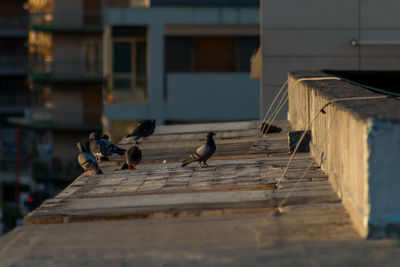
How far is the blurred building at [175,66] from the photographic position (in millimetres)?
32438

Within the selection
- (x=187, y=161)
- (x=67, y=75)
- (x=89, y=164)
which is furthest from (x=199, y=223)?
(x=67, y=75)

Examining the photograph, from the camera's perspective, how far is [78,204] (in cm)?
798

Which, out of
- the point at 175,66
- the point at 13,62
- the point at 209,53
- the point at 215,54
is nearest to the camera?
the point at 175,66

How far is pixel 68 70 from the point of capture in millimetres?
50688

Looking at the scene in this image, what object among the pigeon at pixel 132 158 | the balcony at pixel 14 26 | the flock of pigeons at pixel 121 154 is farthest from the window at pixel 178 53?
the balcony at pixel 14 26

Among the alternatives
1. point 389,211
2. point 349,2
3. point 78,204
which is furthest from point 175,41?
point 389,211

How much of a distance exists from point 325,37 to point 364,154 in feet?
52.7

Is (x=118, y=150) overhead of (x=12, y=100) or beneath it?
overhead

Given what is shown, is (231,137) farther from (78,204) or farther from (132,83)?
(132,83)

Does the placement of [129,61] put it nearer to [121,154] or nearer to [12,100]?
[121,154]

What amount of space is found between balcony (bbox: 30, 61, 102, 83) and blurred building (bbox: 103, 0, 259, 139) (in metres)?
17.2

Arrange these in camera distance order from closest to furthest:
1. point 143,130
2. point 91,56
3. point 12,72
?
1. point 143,130
2. point 91,56
3. point 12,72

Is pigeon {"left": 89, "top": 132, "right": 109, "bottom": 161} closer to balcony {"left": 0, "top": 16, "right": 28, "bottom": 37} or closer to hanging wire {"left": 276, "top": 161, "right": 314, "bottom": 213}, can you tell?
hanging wire {"left": 276, "top": 161, "right": 314, "bottom": 213}

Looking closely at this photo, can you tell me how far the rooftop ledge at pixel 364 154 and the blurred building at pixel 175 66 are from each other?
23.6 m
